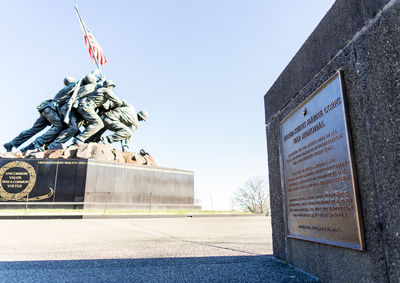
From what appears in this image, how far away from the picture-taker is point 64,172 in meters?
13.7

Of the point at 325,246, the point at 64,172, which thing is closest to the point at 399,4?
the point at 325,246

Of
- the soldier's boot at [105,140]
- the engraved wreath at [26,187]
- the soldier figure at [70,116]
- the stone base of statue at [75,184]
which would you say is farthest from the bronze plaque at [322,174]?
the soldier figure at [70,116]

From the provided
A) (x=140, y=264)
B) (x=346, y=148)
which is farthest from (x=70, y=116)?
(x=346, y=148)

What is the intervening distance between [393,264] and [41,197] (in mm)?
14963

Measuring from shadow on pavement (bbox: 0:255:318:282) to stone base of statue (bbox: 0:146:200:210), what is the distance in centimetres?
1141

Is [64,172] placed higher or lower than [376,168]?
higher

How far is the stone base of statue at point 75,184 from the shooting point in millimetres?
13180

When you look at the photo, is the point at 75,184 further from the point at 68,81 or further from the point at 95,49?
the point at 95,49

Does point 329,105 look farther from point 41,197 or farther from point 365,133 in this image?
point 41,197

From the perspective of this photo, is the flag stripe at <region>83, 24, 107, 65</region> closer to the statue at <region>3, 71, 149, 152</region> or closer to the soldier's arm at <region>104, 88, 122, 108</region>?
the statue at <region>3, 71, 149, 152</region>

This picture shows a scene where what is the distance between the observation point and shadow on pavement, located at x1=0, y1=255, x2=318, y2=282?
1981mm

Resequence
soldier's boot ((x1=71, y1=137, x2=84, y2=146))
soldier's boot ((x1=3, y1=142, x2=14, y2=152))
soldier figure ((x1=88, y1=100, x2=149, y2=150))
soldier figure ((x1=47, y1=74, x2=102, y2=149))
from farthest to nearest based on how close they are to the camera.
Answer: soldier's boot ((x1=3, y1=142, x2=14, y2=152)), soldier figure ((x1=88, y1=100, x2=149, y2=150)), soldier figure ((x1=47, y1=74, x2=102, y2=149)), soldier's boot ((x1=71, y1=137, x2=84, y2=146))

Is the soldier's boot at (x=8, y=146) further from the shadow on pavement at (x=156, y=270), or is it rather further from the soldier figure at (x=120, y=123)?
the shadow on pavement at (x=156, y=270)

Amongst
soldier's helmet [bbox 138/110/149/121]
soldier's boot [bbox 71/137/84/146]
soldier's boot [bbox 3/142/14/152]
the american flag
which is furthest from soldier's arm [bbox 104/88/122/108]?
soldier's boot [bbox 3/142/14/152]
